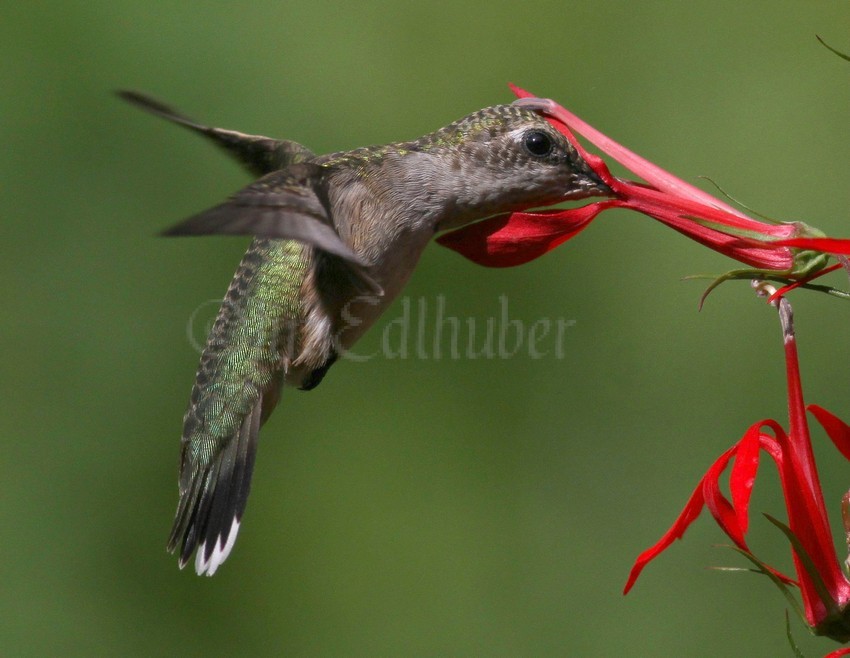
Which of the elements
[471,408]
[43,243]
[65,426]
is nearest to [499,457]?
[471,408]

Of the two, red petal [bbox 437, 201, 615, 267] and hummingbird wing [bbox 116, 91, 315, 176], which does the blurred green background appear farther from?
red petal [bbox 437, 201, 615, 267]

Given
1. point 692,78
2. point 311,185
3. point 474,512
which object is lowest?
point 474,512

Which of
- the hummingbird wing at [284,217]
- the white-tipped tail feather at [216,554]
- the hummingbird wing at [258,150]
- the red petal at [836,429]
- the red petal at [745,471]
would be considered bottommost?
the white-tipped tail feather at [216,554]

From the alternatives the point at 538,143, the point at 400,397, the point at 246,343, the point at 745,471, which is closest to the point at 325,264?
the point at 246,343

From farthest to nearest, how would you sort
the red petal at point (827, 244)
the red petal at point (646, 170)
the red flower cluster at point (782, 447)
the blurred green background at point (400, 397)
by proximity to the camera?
the blurred green background at point (400, 397), the red petal at point (646, 170), the red flower cluster at point (782, 447), the red petal at point (827, 244)

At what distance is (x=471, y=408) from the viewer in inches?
84.3

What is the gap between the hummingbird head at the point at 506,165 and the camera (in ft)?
3.59

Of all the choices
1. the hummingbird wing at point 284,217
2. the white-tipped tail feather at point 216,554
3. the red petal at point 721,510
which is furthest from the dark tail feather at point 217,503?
the red petal at point 721,510

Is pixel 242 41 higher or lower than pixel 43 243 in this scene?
higher

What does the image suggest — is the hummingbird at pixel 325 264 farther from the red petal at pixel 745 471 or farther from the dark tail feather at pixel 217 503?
the red petal at pixel 745 471

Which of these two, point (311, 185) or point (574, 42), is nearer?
point (311, 185)

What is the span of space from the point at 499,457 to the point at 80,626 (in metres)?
0.83

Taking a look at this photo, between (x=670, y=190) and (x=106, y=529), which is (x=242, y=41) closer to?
(x=106, y=529)

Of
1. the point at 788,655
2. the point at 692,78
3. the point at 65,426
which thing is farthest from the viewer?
the point at 692,78
